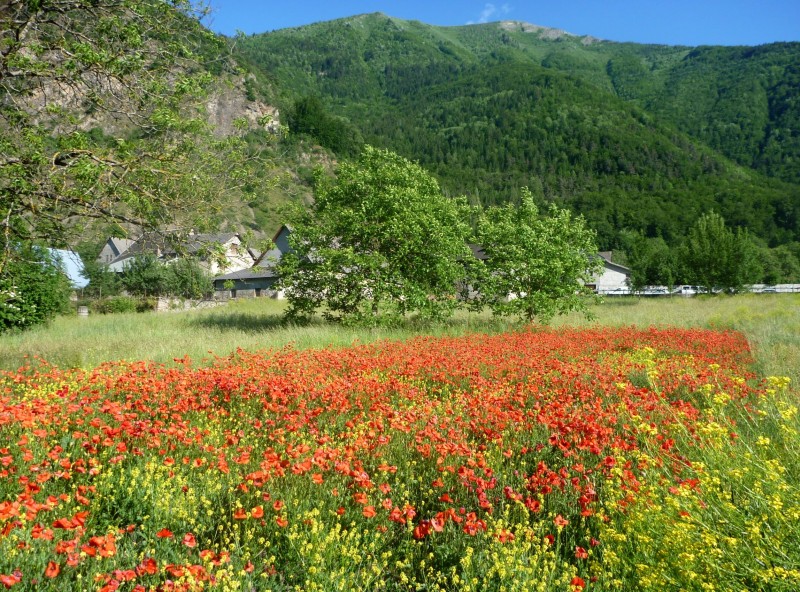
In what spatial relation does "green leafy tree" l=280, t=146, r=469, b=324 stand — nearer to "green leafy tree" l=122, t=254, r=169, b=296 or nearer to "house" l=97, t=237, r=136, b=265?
"green leafy tree" l=122, t=254, r=169, b=296

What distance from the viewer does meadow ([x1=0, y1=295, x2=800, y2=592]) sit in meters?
2.79

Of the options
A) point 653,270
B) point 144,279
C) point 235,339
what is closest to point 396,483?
point 235,339

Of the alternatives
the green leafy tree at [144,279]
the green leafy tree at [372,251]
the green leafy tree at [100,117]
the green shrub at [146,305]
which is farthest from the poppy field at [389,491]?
the green leafy tree at [144,279]

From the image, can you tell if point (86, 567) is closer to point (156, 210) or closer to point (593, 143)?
point (156, 210)

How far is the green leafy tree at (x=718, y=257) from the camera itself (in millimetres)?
42156

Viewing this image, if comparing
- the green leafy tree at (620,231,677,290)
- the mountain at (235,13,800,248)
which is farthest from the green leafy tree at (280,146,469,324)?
the mountain at (235,13,800,248)

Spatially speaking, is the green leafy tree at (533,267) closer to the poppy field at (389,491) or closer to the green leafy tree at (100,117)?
the poppy field at (389,491)

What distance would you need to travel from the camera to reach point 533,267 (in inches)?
785

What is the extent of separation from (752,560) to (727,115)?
22760 centimetres

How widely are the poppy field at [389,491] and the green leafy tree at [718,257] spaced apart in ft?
134

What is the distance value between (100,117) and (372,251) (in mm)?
10340

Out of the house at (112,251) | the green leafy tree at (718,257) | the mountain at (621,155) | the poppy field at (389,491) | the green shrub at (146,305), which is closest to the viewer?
the poppy field at (389,491)

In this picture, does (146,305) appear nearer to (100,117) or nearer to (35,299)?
(35,299)

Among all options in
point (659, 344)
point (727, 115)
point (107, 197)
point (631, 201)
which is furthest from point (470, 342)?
point (727, 115)
